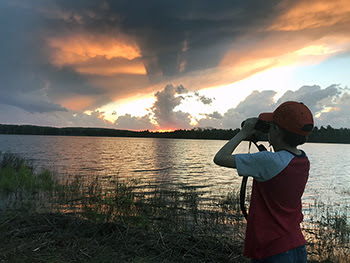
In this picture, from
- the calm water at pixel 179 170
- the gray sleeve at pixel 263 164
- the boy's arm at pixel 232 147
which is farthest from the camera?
the calm water at pixel 179 170

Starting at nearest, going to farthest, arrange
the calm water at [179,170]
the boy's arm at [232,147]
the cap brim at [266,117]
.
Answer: the boy's arm at [232,147]
the cap brim at [266,117]
the calm water at [179,170]

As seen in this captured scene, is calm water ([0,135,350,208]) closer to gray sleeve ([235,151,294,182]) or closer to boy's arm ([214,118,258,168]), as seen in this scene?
boy's arm ([214,118,258,168])

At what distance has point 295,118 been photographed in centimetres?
190

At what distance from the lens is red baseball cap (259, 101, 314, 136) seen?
1.90 metres

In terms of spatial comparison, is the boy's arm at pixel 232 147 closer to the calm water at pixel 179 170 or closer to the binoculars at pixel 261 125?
the binoculars at pixel 261 125

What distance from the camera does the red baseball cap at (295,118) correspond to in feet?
6.23

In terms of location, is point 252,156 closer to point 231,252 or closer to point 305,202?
point 231,252

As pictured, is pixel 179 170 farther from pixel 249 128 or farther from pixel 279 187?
pixel 279 187

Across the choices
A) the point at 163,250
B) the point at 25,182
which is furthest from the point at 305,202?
the point at 25,182

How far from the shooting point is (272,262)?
74.0 inches

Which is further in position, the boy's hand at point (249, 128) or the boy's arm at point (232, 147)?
the boy's hand at point (249, 128)

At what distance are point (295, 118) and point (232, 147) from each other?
543 millimetres

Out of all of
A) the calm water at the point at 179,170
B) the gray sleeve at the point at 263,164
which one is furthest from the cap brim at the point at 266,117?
the calm water at the point at 179,170

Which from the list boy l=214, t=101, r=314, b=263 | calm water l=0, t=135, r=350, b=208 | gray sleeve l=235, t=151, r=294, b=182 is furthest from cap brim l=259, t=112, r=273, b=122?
calm water l=0, t=135, r=350, b=208
